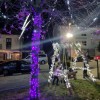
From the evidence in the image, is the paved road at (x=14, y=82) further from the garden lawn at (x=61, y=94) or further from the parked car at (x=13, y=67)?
the parked car at (x=13, y=67)

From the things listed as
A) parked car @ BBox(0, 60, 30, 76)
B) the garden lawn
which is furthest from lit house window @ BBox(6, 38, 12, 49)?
the garden lawn

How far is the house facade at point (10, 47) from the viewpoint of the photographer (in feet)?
149

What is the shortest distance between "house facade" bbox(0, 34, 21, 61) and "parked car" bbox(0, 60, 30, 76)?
67.7 feet

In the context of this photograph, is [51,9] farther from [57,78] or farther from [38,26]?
[57,78]

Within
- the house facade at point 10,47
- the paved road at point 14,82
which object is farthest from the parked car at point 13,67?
the house facade at point 10,47

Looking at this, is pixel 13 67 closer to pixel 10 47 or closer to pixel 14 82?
pixel 14 82

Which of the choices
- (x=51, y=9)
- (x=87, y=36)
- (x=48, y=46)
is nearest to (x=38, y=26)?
(x=51, y=9)

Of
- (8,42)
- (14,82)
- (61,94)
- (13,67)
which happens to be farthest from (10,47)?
(61,94)

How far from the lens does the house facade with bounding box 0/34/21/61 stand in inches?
1784

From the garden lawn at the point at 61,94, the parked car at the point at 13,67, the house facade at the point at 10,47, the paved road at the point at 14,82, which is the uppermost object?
the house facade at the point at 10,47

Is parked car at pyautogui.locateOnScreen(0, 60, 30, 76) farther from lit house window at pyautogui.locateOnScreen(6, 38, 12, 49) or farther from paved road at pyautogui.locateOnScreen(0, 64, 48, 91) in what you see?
lit house window at pyautogui.locateOnScreen(6, 38, 12, 49)

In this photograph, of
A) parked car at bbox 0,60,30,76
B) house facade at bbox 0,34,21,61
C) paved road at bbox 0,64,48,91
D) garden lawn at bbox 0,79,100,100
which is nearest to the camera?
garden lawn at bbox 0,79,100,100

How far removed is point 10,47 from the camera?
155 ft

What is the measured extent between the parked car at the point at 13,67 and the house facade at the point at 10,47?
20649 mm
